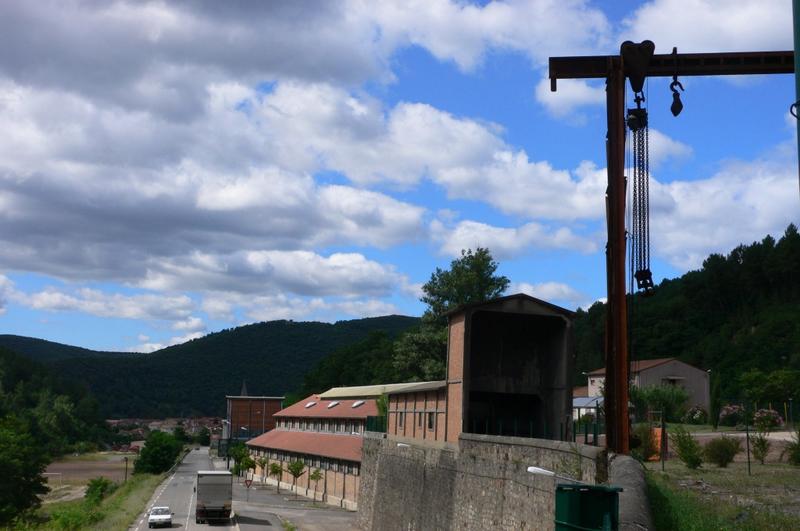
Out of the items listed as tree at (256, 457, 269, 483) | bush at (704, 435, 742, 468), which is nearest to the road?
tree at (256, 457, 269, 483)

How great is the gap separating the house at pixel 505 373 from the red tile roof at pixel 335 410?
27616mm

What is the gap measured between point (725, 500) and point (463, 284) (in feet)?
178

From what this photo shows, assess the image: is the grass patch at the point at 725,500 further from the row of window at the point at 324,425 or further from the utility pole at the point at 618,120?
the row of window at the point at 324,425

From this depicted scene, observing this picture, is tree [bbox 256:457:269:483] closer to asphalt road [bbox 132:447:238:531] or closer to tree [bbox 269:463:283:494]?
tree [bbox 269:463:283:494]

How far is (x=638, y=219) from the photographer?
19500 mm

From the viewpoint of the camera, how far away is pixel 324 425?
71.1 m

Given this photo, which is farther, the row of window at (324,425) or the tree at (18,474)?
the tree at (18,474)

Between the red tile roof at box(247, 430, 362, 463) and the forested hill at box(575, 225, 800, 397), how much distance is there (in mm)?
43024

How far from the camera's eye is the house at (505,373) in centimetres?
2908

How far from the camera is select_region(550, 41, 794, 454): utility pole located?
62.1 feet

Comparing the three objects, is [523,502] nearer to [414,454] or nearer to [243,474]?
[414,454]

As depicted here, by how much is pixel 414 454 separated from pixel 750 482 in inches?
634

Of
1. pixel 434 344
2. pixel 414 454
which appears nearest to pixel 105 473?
pixel 434 344

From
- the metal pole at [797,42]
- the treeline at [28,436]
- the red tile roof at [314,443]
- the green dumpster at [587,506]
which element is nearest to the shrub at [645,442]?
the green dumpster at [587,506]
